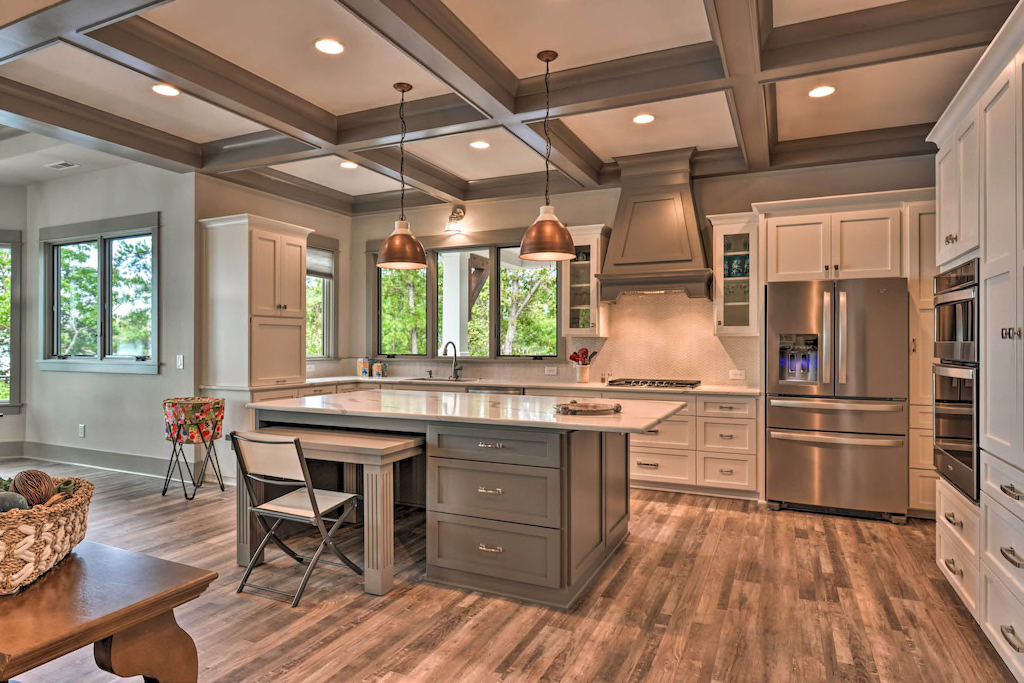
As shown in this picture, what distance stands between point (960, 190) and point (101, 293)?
6712 millimetres

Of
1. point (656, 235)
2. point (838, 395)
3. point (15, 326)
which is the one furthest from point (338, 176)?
point (838, 395)

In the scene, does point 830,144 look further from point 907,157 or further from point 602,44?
point 602,44

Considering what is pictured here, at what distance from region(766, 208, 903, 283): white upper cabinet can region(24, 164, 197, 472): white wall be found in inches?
190

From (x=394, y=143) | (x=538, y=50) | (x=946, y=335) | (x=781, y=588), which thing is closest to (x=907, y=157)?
(x=946, y=335)

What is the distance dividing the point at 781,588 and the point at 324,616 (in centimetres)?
221

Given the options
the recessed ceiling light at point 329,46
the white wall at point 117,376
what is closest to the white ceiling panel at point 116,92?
the white wall at point 117,376

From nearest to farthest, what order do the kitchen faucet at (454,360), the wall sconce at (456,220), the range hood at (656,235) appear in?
the range hood at (656,235) < the kitchen faucet at (454,360) < the wall sconce at (456,220)

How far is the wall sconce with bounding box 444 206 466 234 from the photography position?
256 inches

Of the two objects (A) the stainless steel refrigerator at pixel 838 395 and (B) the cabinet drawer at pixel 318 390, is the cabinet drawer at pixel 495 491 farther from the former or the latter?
(B) the cabinet drawer at pixel 318 390

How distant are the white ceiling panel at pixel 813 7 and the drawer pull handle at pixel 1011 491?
2250 mm

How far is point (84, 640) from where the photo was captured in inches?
36.9

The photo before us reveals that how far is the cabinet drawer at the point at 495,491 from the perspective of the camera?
2867 mm

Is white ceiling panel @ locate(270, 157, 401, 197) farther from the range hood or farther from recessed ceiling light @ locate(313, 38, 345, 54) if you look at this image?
the range hood

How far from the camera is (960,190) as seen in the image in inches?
112
